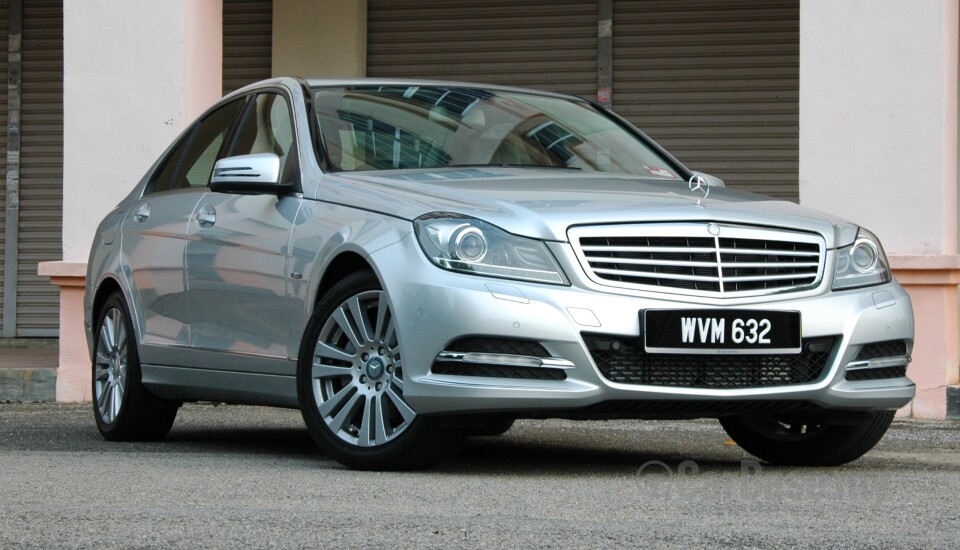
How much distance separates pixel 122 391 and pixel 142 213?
837 mm

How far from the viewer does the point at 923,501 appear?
5.00m

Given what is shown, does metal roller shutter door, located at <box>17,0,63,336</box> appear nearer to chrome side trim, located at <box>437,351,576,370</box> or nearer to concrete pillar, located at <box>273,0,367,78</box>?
concrete pillar, located at <box>273,0,367,78</box>

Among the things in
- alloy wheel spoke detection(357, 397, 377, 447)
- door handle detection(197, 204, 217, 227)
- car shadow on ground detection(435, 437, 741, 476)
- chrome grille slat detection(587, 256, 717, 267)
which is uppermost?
door handle detection(197, 204, 217, 227)

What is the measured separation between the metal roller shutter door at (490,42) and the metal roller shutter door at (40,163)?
315 cm

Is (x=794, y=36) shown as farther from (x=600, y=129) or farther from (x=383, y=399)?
(x=383, y=399)

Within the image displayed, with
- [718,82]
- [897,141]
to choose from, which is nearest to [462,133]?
[897,141]

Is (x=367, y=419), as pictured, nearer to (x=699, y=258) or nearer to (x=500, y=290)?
(x=500, y=290)

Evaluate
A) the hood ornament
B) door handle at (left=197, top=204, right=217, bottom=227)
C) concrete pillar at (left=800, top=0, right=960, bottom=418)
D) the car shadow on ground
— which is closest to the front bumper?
the car shadow on ground

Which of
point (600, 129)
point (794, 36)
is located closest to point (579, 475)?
point (600, 129)

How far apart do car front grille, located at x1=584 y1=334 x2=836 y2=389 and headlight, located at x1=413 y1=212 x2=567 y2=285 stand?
269 mm

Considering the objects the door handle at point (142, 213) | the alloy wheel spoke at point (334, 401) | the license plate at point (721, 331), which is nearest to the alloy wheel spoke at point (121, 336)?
the door handle at point (142, 213)

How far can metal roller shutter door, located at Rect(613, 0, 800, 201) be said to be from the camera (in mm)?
13523

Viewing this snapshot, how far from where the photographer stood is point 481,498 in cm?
487

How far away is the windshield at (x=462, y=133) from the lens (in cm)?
654
